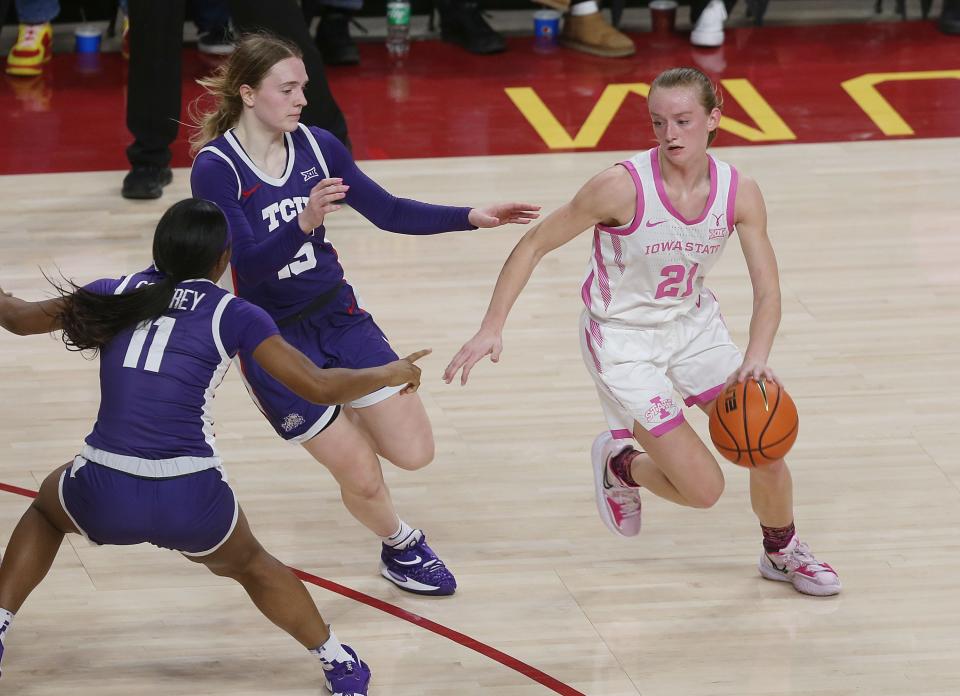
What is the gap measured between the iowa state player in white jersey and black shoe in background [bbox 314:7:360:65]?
18.7ft

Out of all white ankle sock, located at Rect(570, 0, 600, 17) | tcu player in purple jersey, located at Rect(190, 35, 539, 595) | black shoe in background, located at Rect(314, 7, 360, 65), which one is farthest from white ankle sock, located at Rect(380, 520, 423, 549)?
white ankle sock, located at Rect(570, 0, 600, 17)

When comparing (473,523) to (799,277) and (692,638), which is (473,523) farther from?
(799,277)

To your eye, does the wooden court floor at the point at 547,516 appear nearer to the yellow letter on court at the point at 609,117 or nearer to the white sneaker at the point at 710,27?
the yellow letter on court at the point at 609,117

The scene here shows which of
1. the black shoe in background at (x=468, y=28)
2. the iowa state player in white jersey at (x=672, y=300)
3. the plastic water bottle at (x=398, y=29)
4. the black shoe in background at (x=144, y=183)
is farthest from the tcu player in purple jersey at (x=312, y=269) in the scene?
the black shoe in background at (x=468, y=28)

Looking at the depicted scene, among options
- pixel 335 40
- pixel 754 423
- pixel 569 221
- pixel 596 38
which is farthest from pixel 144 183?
pixel 754 423

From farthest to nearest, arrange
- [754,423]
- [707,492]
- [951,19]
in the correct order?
1. [951,19]
2. [707,492]
3. [754,423]

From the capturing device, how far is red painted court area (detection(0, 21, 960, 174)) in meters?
8.66

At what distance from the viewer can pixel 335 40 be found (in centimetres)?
1002

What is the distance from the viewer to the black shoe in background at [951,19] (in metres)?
10.5

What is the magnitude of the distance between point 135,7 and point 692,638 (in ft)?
15.2

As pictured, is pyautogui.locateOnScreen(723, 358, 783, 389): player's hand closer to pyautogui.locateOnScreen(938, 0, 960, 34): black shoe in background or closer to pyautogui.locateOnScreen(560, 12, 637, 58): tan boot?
pyautogui.locateOnScreen(560, 12, 637, 58): tan boot

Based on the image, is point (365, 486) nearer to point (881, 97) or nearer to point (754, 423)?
point (754, 423)

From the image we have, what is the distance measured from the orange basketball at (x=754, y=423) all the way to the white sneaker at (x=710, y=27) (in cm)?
634

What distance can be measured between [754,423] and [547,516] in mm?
1054
